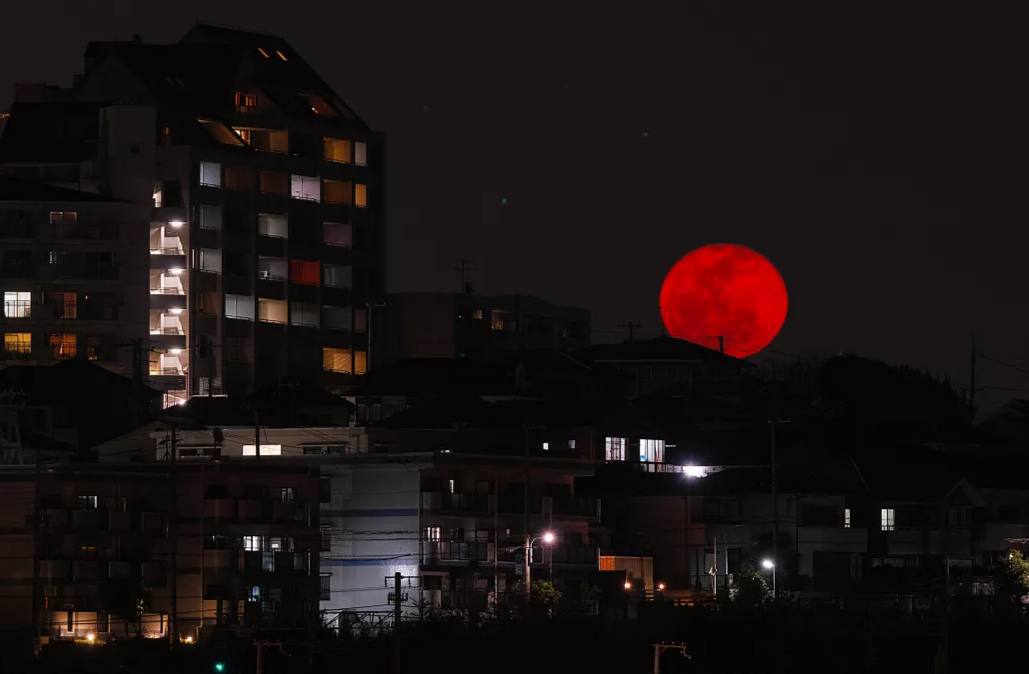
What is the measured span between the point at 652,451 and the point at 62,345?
20297mm

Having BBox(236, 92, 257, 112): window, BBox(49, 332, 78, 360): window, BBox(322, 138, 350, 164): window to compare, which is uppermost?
BBox(236, 92, 257, 112): window

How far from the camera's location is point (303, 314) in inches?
3086

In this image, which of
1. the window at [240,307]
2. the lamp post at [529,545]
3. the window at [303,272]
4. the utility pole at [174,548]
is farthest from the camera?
the window at [303,272]

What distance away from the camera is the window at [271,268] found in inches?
3049

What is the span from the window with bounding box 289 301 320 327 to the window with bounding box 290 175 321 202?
12.9 feet

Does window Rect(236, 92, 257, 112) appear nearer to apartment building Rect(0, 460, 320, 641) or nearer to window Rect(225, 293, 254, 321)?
window Rect(225, 293, 254, 321)

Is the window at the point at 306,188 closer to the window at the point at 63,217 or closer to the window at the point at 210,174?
the window at the point at 210,174

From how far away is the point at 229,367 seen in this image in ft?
249

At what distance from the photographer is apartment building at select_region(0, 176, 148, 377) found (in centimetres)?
7088

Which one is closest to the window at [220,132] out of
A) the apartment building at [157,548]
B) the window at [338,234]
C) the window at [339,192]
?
the window at [339,192]

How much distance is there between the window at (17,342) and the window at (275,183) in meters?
10.9

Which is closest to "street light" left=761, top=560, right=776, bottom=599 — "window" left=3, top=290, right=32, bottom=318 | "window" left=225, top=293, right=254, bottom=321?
"window" left=225, top=293, right=254, bottom=321

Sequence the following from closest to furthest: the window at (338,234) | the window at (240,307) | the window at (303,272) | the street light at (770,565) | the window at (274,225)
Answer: the street light at (770,565) < the window at (240,307) < the window at (274,225) < the window at (303,272) < the window at (338,234)

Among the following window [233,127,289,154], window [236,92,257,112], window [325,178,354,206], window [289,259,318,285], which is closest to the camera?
window [289,259,318,285]
